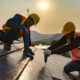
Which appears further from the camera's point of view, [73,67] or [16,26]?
[73,67]

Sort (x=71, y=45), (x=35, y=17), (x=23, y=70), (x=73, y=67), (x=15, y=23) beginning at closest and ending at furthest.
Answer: (x=23, y=70) < (x=71, y=45) < (x=15, y=23) < (x=35, y=17) < (x=73, y=67)

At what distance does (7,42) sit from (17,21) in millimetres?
648

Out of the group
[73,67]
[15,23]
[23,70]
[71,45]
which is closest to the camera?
[23,70]

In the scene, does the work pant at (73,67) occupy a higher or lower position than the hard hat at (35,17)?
lower

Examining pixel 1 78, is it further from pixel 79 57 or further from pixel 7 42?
pixel 79 57

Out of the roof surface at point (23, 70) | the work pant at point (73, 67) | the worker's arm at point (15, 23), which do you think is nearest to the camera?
the roof surface at point (23, 70)

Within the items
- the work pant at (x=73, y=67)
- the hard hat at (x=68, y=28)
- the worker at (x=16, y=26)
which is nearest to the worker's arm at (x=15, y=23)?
the worker at (x=16, y=26)

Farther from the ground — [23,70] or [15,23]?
[15,23]

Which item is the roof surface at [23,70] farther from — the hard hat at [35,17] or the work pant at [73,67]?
the hard hat at [35,17]

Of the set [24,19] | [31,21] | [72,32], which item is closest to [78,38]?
[72,32]

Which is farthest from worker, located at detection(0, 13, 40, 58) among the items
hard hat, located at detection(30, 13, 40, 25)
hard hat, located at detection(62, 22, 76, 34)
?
hard hat, located at detection(62, 22, 76, 34)

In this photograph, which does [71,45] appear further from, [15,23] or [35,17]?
[15,23]

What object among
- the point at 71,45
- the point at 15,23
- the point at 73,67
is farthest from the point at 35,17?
the point at 73,67

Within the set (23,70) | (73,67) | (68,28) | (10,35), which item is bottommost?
(73,67)
